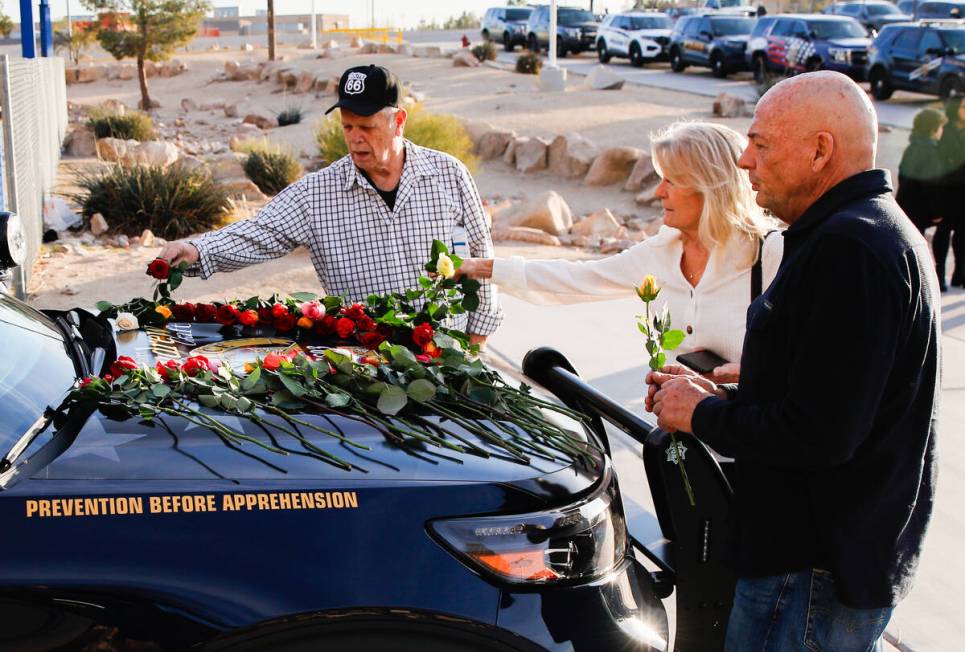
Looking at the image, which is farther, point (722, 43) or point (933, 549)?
point (722, 43)

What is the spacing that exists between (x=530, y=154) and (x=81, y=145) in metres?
8.33

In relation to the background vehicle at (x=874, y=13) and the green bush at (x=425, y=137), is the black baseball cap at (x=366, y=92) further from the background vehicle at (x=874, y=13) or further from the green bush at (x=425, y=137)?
the background vehicle at (x=874, y=13)

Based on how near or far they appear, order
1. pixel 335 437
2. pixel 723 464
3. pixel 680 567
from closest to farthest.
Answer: pixel 335 437, pixel 680 567, pixel 723 464

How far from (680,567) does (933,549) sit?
2.29m

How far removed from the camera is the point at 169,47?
101ft

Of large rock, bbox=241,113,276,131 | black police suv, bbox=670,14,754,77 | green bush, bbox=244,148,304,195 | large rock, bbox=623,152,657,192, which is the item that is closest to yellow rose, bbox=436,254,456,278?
green bush, bbox=244,148,304,195

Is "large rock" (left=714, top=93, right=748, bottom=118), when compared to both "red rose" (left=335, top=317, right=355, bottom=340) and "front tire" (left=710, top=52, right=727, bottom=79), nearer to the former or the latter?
"front tire" (left=710, top=52, right=727, bottom=79)

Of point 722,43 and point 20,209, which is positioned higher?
point 722,43

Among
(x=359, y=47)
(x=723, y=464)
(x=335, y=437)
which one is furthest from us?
(x=359, y=47)

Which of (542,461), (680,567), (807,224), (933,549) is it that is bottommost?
(933,549)

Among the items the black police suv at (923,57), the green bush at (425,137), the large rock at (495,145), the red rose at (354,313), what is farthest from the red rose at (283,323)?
the black police suv at (923,57)

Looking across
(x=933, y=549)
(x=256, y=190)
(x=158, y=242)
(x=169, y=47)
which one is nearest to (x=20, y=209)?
(x=158, y=242)

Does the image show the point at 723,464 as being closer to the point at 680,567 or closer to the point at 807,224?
the point at 680,567

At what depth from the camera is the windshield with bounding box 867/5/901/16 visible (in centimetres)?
3712
